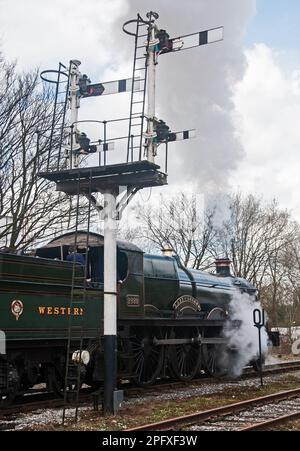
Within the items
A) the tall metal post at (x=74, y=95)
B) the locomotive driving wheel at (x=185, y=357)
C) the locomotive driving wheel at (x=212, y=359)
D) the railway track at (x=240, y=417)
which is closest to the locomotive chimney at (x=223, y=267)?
the locomotive driving wheel at (x=212, y=359)

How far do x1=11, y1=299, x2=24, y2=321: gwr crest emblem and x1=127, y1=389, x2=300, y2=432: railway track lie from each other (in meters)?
2.95

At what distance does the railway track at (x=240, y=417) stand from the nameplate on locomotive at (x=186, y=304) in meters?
3.74

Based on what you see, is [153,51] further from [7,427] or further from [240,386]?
[240,386]

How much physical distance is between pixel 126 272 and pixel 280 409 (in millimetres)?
3977

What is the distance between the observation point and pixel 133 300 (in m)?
12.1

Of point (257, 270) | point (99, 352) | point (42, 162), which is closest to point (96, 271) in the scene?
point (99, 352)

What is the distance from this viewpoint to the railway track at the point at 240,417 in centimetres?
789

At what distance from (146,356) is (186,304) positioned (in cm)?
195

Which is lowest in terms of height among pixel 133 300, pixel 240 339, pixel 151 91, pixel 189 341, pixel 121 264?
pixel 189 341

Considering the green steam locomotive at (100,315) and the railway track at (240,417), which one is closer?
the railway track at (240,417)

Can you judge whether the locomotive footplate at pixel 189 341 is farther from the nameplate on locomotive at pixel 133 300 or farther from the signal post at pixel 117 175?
the signal post at pixel 117 175

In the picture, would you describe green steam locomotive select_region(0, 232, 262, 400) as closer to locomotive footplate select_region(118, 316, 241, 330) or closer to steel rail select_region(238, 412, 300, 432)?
locomotive footplate select_region(118, 316, 241, 330)

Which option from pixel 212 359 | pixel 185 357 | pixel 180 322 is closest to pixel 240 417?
pixel 180 322

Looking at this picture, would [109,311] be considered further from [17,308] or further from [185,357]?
[185,357]
